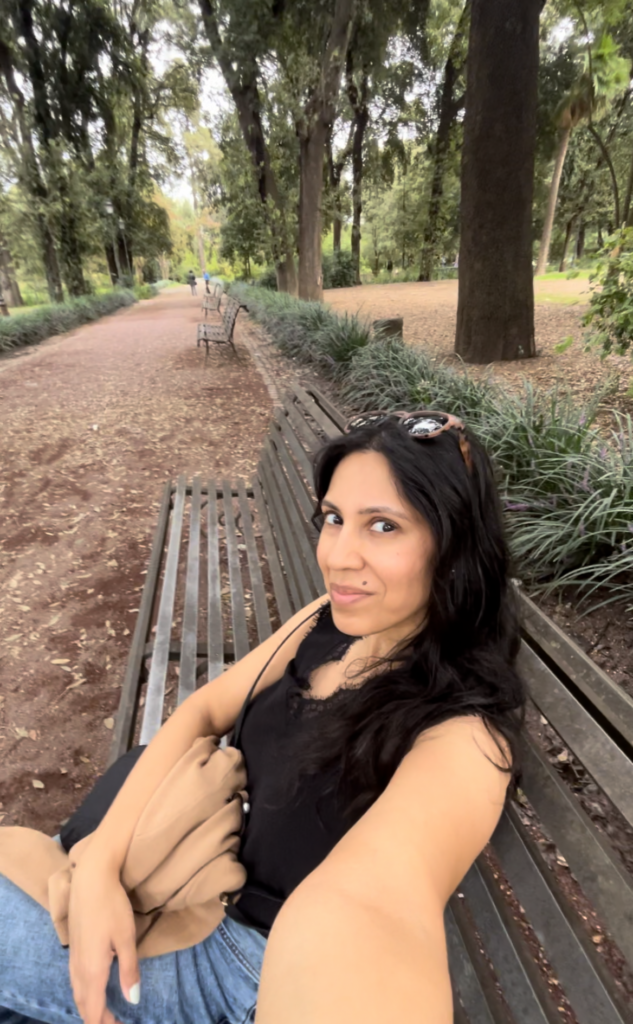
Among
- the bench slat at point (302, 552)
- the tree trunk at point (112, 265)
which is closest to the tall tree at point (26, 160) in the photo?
the tree trunk at point (112, 265)

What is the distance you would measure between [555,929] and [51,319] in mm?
16447

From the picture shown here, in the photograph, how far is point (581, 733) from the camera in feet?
3.47

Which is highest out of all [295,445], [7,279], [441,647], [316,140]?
[316,140]

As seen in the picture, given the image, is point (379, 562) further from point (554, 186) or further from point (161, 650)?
point (554, 186)

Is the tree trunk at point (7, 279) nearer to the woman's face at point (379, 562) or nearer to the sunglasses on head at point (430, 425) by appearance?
the sunglasses on head at point (430, 425)

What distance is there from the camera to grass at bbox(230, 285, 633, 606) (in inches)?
94.8

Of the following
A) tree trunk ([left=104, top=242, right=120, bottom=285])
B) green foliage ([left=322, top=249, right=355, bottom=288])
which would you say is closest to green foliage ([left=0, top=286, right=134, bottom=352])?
tree trunk ([left=104, top=242, right=120, bottom=285])

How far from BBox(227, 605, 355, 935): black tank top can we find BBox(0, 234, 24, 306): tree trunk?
2691 cm

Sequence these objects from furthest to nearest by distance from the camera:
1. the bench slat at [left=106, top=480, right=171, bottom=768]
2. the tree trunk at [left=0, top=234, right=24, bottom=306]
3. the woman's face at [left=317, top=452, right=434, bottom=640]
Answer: the tree trunk at [left=0, top=234, right=24, bottom=306], the bench slat at [left=106, top=480, right=171, bottom=768], the woman's face at [left=317, top=452, right=434, bottom=640]

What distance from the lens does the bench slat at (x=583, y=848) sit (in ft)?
2.74

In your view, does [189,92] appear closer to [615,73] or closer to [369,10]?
[369,10]

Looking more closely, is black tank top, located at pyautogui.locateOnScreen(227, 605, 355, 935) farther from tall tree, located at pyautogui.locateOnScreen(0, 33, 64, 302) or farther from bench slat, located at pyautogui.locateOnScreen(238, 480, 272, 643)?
tall tree, located at pyautogui.locateOnScreen(0, 33, 64, 302)

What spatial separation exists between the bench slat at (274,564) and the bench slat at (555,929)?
1.36 m

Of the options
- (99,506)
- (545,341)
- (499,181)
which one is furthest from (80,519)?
(545,341)
